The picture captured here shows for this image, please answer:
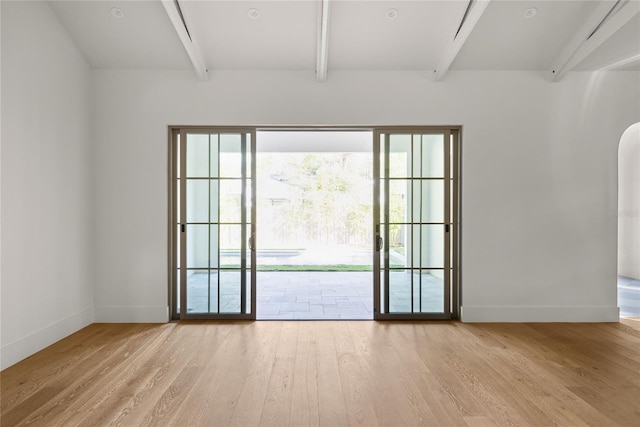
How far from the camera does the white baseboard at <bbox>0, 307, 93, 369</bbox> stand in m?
3.04

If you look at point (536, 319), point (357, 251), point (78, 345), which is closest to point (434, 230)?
point (536, 319)

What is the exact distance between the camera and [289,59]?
4117 millimetres

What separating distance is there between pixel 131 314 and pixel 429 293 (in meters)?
3.41

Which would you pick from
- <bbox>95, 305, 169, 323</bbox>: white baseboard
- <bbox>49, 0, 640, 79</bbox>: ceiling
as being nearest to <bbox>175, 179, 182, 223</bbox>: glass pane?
<bbox>95, 305, 169, 323</bbox>: white baseboard

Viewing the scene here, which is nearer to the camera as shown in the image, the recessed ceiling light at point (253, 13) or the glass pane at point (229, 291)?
→ the recessed ceiling light at point (253, 13)

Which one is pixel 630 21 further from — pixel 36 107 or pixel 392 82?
pixel 36 107

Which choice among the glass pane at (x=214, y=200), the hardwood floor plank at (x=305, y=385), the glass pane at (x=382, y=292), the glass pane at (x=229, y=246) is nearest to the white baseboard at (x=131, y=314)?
the glass pane at (x=229, y=246)

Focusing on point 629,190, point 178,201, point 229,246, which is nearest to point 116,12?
point 178,201

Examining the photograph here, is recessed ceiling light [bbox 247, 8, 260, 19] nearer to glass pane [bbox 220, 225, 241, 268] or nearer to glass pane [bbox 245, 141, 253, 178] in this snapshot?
glass pane [bbox 245, 141, 253, 178]

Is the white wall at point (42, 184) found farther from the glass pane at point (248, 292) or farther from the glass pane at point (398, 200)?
the glass pane at point (398, 200)

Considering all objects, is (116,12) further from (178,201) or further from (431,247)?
(431,247)

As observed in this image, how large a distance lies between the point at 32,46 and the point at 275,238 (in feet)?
29.8

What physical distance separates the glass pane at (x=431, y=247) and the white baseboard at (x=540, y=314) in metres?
0.61

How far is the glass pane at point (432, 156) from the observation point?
4383mm
